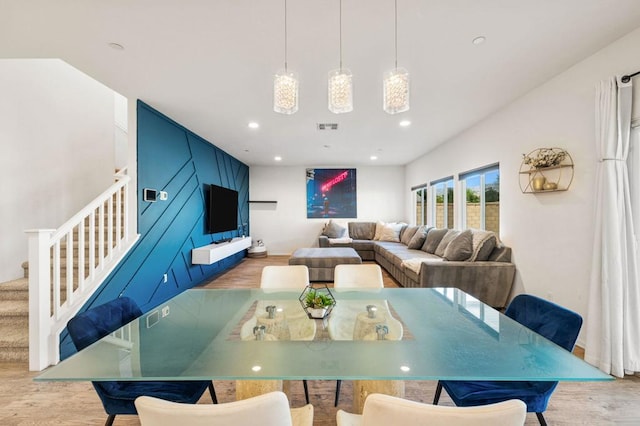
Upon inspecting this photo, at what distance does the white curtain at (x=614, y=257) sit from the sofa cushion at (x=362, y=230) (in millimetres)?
5027

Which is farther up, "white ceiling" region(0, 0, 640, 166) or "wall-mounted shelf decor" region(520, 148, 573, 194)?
"white ceiling" region(0, 0, 640, 166)

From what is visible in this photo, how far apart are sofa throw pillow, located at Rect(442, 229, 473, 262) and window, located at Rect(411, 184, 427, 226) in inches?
109

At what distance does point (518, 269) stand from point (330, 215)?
489 cm

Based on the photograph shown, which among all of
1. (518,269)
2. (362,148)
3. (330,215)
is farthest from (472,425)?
(330,215)

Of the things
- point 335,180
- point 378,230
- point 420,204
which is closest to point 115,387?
point 378,230

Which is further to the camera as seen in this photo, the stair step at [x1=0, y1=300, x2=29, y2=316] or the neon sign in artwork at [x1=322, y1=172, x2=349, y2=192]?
the neon sign in artwork at [x1=322, y1=172, x2=349, y2=192]

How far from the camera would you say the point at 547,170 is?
2754 millimetres

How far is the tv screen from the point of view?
5.02 m

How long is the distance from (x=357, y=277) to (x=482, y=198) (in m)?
3.07

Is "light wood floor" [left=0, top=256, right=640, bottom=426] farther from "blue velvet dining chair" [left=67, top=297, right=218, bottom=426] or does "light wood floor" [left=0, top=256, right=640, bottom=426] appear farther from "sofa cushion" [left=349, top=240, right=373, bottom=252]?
"sofa cushion" [left=349, top=240, right=373, bottom=252]

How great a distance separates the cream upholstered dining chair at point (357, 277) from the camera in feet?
7.05

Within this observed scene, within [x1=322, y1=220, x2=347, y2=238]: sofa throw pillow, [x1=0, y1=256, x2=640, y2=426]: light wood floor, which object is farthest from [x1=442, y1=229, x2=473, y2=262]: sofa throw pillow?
[x1=322, y1=220, x2=347, y2=238]: sofa throw pillow

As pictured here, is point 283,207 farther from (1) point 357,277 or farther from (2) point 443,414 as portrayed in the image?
(2) point 443,414

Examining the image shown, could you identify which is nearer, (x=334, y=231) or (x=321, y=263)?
(x=321, y=263)
